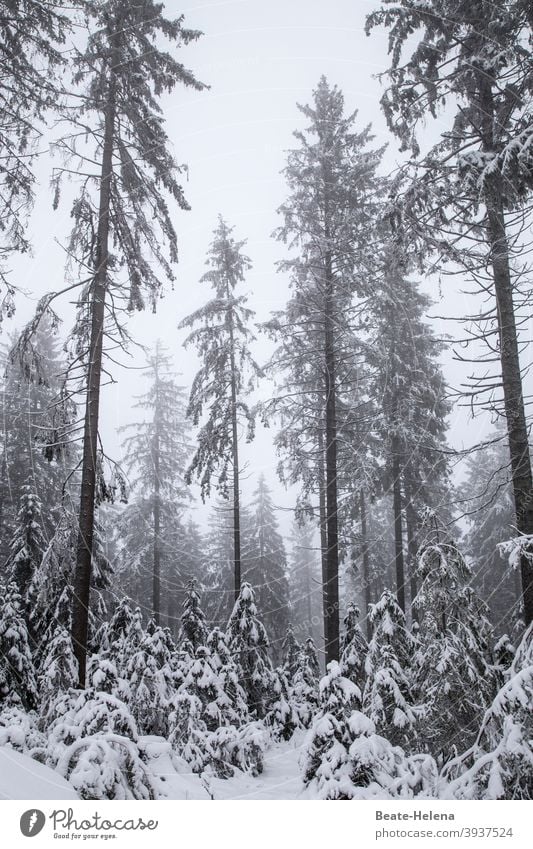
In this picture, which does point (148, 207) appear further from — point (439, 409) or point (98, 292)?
point (439, 409)

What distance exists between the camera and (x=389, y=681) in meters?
5.94

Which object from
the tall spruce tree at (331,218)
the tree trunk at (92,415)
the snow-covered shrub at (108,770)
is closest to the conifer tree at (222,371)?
the tall spruce tree at (331,218)

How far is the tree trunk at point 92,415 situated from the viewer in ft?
22.4

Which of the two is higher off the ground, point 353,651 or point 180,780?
point 353,651

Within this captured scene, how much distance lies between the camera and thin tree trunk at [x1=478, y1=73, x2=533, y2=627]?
6.12 meters

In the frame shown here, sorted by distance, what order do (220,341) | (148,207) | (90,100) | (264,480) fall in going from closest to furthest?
1. (90,100)
2. (148,207)
3. (220,341)
4. (264,480)

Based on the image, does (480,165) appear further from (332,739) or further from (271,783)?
(271,783)

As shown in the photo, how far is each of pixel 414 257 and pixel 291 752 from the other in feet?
29.4

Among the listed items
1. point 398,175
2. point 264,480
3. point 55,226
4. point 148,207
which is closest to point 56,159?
point 55,226

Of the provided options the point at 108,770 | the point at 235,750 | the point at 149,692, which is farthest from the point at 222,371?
the point at 108,770

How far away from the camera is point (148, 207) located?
884 centimetres

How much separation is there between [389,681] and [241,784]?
97.9 inches

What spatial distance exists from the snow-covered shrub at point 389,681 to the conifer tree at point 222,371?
730 centimetres

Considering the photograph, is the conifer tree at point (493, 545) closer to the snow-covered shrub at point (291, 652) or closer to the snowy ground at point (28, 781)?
the snow-covered shrub at point (291, 652)
